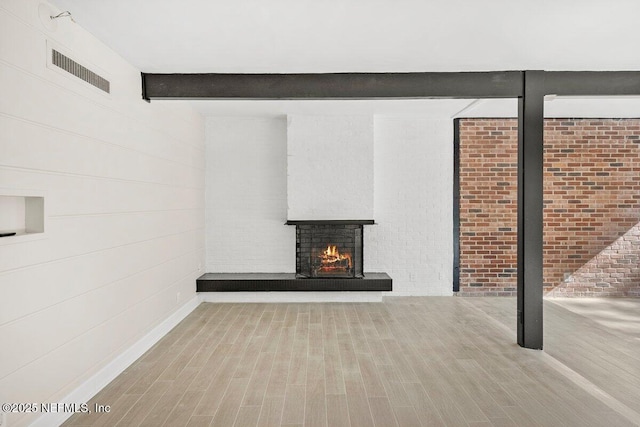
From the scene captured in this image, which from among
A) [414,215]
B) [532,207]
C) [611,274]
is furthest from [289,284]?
[611,274]

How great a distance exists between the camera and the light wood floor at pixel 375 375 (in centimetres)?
303

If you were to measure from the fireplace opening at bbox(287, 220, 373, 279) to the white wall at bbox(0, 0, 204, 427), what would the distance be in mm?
2257

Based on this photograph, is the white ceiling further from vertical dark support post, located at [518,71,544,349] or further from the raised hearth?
the raised hearth

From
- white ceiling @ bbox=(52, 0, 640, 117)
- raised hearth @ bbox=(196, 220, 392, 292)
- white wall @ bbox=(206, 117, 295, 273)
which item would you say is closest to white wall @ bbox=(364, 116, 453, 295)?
raised hearth @ bbox=(196, 220, 392, 292)

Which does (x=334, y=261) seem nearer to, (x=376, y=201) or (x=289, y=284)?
(x=289, y=284)

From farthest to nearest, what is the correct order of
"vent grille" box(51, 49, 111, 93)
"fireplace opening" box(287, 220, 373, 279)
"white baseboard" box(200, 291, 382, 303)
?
1. "fireplace opening" box(287, 220, 373, 279)
2. "white baseboard" box(200, 291, 382, 303)
3. "vent grille" box(51, 49, 111, 93)

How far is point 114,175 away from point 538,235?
4.00 m

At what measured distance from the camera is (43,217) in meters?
2.81

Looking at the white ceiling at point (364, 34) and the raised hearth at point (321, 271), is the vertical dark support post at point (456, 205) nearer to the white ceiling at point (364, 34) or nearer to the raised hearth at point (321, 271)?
the raised hearth at point (321, 271)

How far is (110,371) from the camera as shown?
3662 mm

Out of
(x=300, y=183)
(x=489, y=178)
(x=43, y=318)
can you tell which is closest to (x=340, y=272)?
(x=300, y=183)

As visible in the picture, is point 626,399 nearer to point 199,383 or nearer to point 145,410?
point 199,383

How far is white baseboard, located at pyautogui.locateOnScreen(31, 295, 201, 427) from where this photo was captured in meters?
2.87

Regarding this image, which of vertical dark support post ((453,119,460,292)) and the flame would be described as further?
vertical dark support post ((453,119,460,292))
